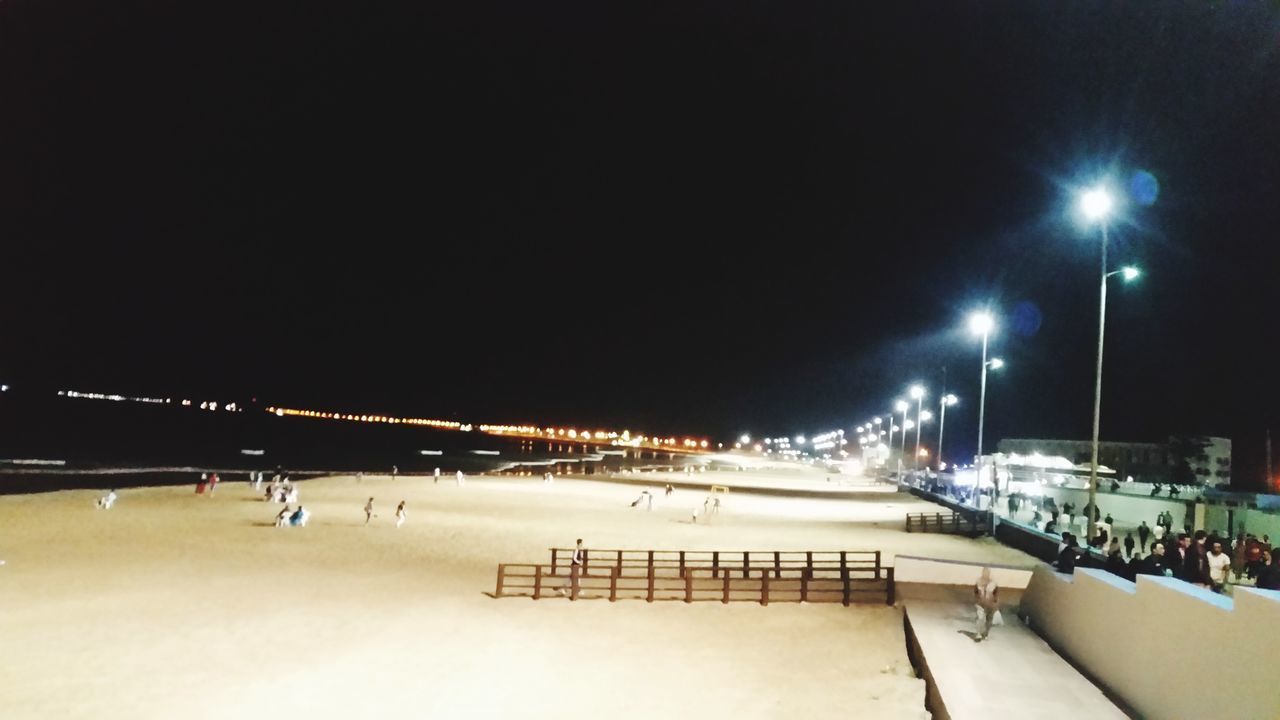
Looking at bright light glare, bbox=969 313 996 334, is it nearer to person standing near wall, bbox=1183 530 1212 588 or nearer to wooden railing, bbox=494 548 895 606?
wooden railing, bbox=494 548 895 606

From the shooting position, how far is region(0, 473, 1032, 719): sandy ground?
12117mm

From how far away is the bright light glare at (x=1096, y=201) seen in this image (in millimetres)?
15680

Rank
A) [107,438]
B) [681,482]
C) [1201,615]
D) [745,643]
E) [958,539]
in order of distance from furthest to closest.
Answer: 1. [107,438]
2. [681,482]
3. [958,539]
4. [745,643]
5. [1201,615]

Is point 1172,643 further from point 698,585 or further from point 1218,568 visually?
point 698,585

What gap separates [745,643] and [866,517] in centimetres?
2593

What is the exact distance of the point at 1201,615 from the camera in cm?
869

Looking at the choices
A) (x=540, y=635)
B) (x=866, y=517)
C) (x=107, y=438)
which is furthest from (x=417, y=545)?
(x=107, y=438)

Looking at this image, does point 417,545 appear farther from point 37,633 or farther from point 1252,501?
point 1252,501

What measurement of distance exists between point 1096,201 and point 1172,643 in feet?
29.9

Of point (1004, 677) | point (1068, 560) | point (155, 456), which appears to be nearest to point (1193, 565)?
point (1068, 560)

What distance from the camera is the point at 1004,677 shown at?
1134 centimetres

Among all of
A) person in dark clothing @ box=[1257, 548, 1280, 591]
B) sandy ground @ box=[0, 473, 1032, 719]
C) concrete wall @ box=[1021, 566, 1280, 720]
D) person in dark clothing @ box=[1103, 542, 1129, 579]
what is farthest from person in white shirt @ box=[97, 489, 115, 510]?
person in dark clothing @ box=[1257, 548, 1280, 591]

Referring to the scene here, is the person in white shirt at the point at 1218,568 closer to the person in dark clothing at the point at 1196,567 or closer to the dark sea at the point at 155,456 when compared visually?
the person in dark clothing at the point at 1196,567

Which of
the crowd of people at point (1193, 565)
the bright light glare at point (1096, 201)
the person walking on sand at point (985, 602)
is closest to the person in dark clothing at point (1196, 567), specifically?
the crowd of people at point (1193, 565)
